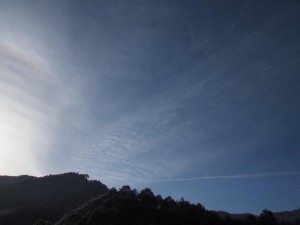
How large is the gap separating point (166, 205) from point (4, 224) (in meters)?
54.9

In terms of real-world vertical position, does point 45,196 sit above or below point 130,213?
above

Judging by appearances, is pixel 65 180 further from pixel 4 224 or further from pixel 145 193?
pixel 145 193

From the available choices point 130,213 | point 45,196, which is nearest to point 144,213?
point 130,213

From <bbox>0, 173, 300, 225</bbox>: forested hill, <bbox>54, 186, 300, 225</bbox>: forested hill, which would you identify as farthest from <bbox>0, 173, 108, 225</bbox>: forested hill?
<bbox>54, 186, 300, 225</bbox>: forested hill

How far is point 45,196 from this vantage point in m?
128

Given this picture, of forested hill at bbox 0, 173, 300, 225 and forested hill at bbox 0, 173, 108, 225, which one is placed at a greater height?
forested hill at bbox 0, 173, 108, 225

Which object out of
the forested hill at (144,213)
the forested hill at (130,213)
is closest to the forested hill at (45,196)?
the forested hill at (130,213)

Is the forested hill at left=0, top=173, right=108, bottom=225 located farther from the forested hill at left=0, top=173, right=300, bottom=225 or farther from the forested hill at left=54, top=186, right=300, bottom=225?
the forested hill at left=54, top=186, right=300, bottom=225

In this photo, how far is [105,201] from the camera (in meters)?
66.2

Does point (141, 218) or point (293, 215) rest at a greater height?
point (293, 215)

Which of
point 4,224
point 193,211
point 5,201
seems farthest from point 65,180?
point 193,211

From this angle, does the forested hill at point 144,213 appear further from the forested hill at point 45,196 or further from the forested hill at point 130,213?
the forested hill at point 45,196

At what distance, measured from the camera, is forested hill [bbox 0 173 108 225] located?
97688 millimetres

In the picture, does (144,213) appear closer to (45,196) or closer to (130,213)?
(130,213)
